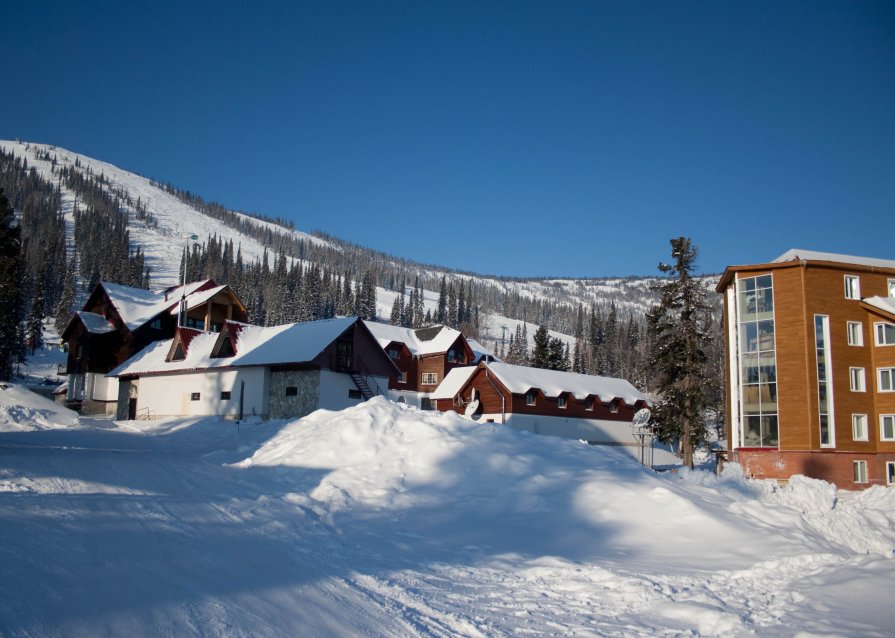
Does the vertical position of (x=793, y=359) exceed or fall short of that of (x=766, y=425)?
it exceeds it

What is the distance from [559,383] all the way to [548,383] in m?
1.34

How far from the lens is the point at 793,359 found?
36.8 m

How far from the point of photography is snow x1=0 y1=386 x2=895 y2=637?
7.54 m

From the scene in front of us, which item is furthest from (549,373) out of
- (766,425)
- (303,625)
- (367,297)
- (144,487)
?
(367,297)

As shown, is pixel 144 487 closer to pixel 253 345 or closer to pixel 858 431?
pixel 253 345

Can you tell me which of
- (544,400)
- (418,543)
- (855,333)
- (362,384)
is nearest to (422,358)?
(544,400)

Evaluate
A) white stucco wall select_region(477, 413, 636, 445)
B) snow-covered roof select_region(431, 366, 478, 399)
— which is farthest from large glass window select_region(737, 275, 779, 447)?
snow-covered roof select_region(431, 366, 478, 399)

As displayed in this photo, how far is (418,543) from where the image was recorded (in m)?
13.0

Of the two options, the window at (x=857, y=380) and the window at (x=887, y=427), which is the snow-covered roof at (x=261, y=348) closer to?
the window at (x=857, y=380)

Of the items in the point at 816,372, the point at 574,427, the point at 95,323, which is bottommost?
the point at 574,427

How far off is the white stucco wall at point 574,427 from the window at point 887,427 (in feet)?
62.7

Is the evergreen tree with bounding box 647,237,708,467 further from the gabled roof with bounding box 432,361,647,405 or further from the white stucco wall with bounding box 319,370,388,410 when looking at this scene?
the white stucco wall with bounding box 319,370,388,410

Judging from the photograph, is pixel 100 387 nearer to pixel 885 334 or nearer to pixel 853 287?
pixel 853 287

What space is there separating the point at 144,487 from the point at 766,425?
32.7 metres
